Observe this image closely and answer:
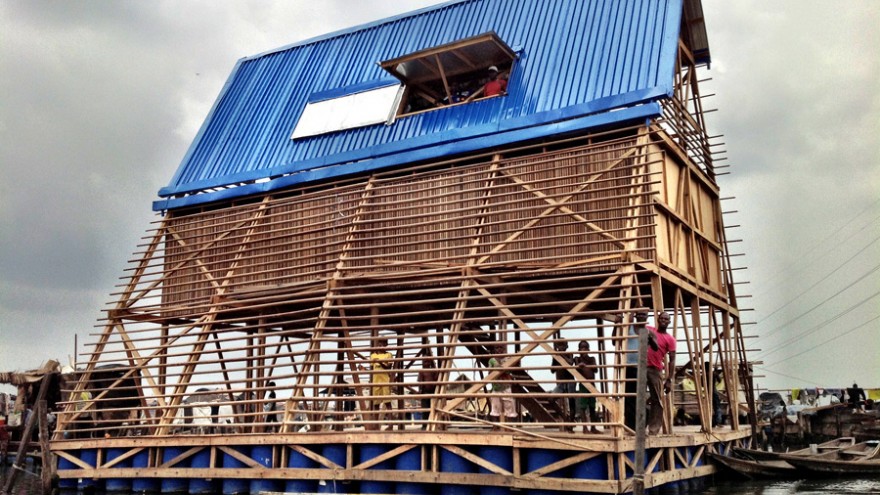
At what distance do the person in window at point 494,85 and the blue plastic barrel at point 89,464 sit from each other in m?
11.9

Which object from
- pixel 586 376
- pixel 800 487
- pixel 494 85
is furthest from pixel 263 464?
pixel 800 487

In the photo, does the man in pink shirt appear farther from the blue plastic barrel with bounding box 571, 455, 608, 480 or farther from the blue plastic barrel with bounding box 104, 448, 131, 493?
the blue plastic barrel with bounding box 104, 448, 131, 493

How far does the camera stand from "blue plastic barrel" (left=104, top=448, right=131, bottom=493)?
1689cm

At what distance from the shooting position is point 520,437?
503 inches

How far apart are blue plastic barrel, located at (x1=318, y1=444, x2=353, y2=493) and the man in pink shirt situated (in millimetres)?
5461

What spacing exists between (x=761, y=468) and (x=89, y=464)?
14.8m

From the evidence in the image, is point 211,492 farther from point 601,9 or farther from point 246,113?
point 601,9

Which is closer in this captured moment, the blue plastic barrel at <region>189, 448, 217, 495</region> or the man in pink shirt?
the man in pink shirt

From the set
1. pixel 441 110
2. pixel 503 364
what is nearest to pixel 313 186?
pixel 441 110

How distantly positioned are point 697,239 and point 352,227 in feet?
26.7

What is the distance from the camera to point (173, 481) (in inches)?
642

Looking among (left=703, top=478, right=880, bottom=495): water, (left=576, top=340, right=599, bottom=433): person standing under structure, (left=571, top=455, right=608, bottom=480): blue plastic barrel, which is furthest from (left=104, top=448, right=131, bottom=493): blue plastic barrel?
(left=703, top=478, right=880, bottom=495): water

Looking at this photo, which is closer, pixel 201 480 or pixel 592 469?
pixel 592 469

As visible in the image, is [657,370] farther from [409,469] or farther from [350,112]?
[350,112]
